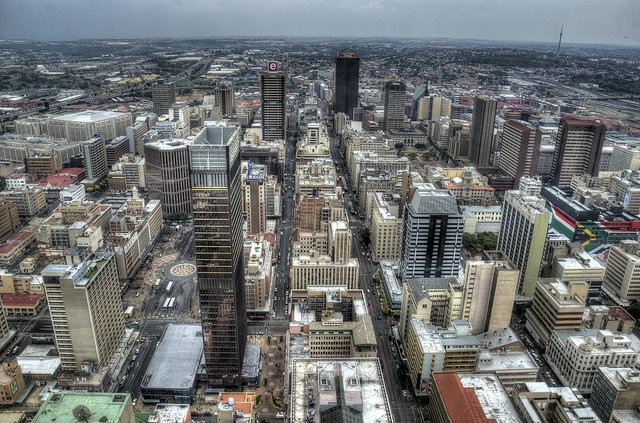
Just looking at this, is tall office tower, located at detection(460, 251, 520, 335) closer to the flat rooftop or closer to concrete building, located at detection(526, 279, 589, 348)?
concrete building, located at detection(526, 279, 589, 348)

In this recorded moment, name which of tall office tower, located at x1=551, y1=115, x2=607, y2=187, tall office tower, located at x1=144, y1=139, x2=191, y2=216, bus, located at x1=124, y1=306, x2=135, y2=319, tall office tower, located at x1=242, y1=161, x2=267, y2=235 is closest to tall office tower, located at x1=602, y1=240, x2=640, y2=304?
tall office tower, located at x1=551, y1=115, x2=607, y2=187

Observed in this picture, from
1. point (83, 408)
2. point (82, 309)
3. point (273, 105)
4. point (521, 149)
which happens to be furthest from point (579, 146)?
point (83, 408)

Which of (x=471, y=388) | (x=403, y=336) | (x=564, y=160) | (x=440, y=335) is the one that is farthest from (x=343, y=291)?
(x=564, y=160)

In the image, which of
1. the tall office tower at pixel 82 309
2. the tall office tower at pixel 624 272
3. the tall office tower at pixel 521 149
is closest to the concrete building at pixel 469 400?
the tall office tower at pixel 82 309

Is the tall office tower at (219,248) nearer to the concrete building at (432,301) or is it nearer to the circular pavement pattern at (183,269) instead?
the concrete building at (432,301)

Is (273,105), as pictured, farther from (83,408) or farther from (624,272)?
(83,408)
